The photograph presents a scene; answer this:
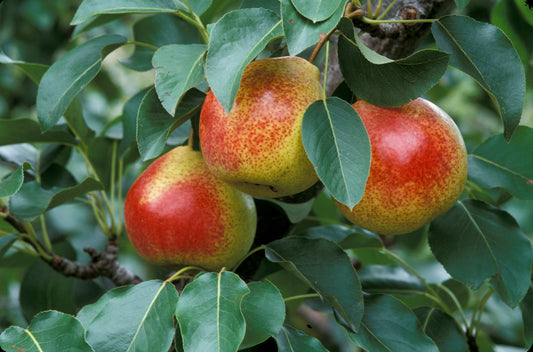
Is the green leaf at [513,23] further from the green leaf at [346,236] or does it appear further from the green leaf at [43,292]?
the green leaf at [43,292]

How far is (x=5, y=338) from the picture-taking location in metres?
0.75

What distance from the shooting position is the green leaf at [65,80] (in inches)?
35.2

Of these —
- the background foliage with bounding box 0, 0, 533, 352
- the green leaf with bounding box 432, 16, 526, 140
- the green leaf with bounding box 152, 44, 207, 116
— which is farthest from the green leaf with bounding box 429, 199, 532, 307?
the green leaf with bounding box 152, 44, 207, 116

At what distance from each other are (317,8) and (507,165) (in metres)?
0.59

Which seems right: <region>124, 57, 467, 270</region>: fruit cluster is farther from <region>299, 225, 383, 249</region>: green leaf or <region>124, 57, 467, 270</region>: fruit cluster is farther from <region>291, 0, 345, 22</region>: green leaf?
<region>299, 225, 383, 249</region>: green leaf

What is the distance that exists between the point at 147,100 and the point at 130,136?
1.30ft

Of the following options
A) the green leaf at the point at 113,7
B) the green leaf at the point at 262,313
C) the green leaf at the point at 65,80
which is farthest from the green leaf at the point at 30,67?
the green leaf at the point at 262,313

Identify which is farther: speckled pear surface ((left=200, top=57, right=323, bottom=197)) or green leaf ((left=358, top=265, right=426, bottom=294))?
green leaf ((left=358, top=265, right=426, bottom=294))

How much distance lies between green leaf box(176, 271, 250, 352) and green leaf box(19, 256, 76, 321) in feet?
1.96

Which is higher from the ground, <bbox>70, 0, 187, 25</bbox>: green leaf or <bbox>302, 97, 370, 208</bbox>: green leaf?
<bbox>70, 0, 187, 25</bbox>: green leaf

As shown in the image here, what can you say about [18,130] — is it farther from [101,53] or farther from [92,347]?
[92,347]

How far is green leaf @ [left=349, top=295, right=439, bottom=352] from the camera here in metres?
0.84

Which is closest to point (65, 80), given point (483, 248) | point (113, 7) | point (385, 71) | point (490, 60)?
point (113, 7)

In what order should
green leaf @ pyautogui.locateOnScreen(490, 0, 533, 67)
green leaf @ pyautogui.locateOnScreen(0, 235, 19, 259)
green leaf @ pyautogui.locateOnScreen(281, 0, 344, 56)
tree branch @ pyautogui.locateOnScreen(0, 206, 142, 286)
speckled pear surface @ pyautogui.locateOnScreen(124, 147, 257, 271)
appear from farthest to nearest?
1. green leaf @ pyautogui.locateOnScreen(490, 0, 533, 67)
2. tree branch @ pyautogui.locateOnScreen(0, 206, 142, 286)
3. green leaf @ pyautogui.locateOnScreen(0, 235, 19, 259)
4. speckled pear surface @ pyautogui.locateOnScreen(124, 147, 257, 271)
5. green leaf @ pyautogui.locateOnScreen(281, 0, 344, 56)
